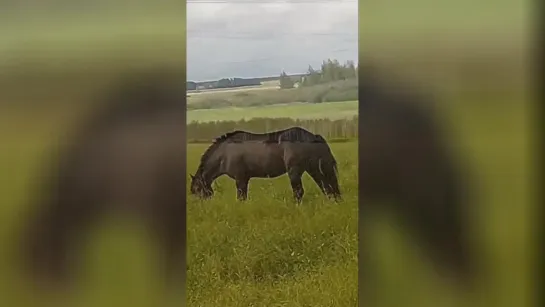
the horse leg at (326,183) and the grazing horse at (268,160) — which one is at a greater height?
the grazing horse at (268,160)

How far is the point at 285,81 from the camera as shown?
6.45 ft

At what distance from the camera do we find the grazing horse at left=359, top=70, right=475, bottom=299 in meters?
1.93

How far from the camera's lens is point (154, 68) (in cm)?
193

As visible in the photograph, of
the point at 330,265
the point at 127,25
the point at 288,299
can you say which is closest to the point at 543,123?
the point at 330,265

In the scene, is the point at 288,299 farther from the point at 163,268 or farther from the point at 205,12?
the point at 205,12

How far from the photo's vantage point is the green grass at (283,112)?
6.42 ft

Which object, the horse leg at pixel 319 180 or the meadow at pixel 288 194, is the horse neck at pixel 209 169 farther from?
the horse leg at pixel 319 180

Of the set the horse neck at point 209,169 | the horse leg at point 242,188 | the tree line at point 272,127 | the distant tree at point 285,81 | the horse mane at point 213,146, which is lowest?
the horse leg at point 242,188

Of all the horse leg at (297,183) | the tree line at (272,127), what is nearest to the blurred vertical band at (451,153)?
the tree line at (272,127)

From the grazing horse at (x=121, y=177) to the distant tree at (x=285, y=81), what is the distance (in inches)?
16.4

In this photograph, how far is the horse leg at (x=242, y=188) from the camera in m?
1.97

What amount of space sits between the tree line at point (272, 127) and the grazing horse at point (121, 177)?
0.07 m

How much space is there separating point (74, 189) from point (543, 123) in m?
1.94

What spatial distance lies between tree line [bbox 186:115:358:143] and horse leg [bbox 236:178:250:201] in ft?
0.68
